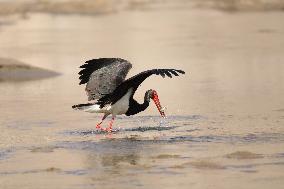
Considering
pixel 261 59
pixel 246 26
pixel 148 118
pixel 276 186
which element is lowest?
pixel 276 186

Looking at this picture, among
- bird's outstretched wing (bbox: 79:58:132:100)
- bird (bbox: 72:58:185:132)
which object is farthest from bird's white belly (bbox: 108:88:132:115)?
bird's outstretched wing (bbox: 79:58:132:100)

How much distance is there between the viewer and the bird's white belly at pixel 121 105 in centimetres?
1552

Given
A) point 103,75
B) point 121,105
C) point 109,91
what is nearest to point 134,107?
point 121,105

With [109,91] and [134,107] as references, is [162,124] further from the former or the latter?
[109,91]

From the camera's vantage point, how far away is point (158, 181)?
10.9 metres

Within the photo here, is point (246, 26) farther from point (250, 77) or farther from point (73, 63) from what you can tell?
point (250, 77)

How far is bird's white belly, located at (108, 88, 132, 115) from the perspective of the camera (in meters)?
15.5

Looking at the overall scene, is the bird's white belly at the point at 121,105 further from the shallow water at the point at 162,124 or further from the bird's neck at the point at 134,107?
the shallow water at the point at 162,124

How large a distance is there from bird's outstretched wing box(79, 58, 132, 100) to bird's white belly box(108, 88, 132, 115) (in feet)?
0.69

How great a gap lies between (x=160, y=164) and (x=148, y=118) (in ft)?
15.2

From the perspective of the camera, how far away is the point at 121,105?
51.0 ft

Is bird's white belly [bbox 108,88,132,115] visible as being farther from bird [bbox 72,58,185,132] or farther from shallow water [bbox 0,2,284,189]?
shallow water [bbox 0,2,284,189]

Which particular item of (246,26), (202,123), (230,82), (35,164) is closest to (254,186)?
(35,164)

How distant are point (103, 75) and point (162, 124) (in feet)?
3.76
